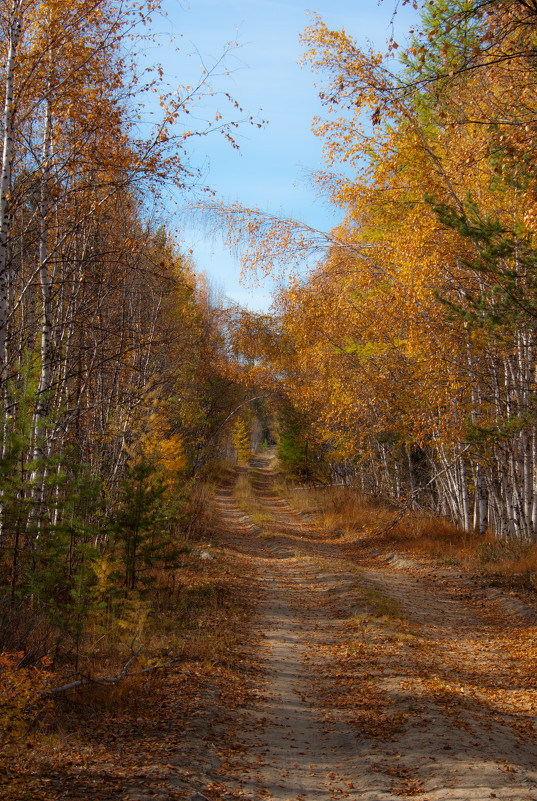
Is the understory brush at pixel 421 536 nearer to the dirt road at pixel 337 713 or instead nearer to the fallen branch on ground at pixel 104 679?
the dirt road at pixel 337 713

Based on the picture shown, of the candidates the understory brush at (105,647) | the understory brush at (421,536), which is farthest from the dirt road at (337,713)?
the understory brush at (421,536)

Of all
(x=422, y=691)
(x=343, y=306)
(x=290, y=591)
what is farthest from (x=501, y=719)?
(x=343, y=306)

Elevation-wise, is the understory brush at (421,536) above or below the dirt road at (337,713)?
above

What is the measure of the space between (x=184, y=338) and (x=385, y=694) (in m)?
14.2

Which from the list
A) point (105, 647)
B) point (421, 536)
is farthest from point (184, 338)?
point (105, 647)

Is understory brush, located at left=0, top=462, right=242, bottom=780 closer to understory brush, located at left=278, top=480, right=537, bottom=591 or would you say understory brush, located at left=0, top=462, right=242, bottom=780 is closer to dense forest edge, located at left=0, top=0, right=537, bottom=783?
dense forest edge, located at left=0, top=0, right=537, bottom=783

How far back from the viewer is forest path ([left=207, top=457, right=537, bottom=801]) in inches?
162

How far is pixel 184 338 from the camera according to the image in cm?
1848

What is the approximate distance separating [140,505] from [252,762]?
3.62 metres

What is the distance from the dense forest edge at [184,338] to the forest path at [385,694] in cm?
102

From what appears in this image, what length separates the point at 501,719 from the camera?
17.0 ft

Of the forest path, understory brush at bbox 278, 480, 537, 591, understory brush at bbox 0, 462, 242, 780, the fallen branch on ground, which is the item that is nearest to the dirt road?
the forest path

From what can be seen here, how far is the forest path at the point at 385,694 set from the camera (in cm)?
412

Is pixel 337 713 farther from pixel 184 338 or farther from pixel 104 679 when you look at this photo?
pixel 184 338
